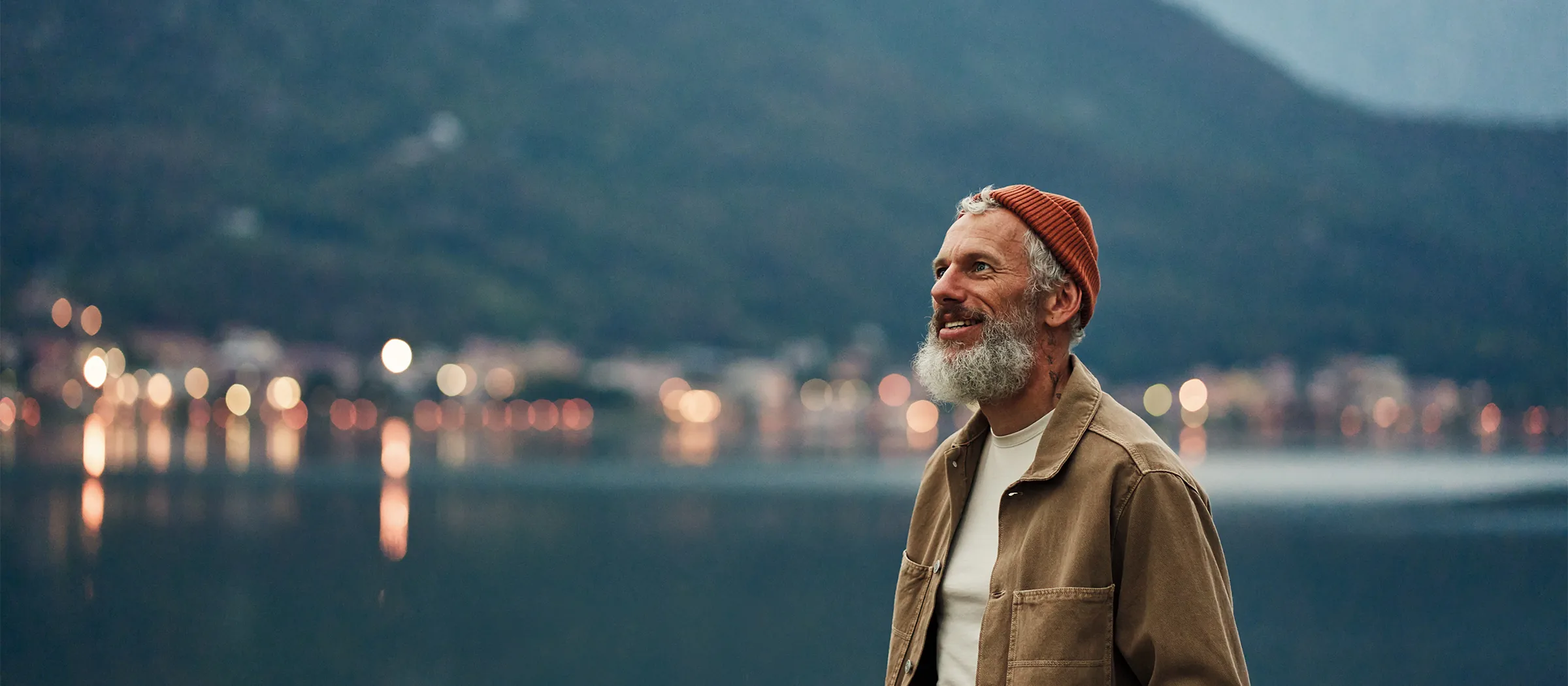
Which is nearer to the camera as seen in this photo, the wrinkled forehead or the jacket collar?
the jacket collar

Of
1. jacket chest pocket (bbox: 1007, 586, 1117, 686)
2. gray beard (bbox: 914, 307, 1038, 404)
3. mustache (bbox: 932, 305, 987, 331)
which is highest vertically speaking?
mustache (bbox: 932, 305, 987, 331)

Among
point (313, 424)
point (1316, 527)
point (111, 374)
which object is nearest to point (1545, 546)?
point (1316, 527)

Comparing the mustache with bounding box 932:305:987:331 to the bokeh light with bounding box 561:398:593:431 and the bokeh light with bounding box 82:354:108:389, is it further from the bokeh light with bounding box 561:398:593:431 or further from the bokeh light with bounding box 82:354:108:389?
the bokeh light with bounding box 82:354:108:389

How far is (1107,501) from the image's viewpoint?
2365mm

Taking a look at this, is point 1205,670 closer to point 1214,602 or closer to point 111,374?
point 1214,602

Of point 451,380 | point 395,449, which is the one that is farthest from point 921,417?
point 395,449

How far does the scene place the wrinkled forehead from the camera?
2631 mm

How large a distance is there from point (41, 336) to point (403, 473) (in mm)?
167645

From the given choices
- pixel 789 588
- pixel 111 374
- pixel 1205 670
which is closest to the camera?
pixel 1205 670

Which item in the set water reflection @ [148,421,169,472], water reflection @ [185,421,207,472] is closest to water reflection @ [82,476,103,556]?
water reflection @ [148,421,169,472]

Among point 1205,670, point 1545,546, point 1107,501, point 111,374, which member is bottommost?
point 1545,546

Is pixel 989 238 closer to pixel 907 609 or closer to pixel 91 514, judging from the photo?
pixel 907 609

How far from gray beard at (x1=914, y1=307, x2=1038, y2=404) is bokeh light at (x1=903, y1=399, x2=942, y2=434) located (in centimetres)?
10093

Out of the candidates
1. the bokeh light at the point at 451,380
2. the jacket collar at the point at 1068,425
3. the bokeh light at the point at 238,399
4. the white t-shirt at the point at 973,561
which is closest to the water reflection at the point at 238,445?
the bokeh light at the point at 238,399
